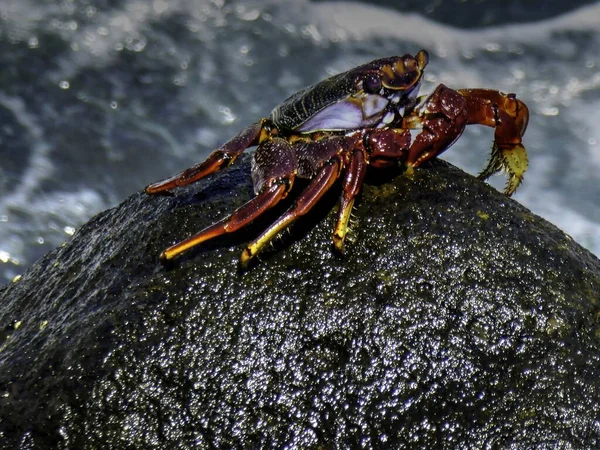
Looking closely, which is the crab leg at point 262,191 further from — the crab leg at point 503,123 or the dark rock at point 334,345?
the crab leg at point 503,123

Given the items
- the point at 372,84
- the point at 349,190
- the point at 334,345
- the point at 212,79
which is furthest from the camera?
the point at 212,79

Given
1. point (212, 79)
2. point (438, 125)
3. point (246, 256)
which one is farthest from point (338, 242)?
point (212, 79)

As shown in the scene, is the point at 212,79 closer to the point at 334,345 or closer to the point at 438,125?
the point at 438,125

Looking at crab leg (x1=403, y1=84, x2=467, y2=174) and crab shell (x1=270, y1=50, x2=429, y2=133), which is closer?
crab leg (x1=403, y1=84, x2=467, y2=174)

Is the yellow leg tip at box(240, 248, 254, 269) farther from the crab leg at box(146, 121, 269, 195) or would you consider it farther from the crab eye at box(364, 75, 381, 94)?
the crab eye at box(364, 75, 381, 94)

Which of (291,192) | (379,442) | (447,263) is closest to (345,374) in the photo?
(379,442)

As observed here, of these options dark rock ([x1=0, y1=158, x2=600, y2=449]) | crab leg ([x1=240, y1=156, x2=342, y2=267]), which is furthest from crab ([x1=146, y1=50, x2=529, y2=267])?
dark rock ([x1=0, y1=158, x2=600, y2=449])

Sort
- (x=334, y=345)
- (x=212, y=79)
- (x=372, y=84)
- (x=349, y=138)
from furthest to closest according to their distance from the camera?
(x=212, y=79) → (x=372, y=84) → (x=349, y=138) → (x=334, y=345)
